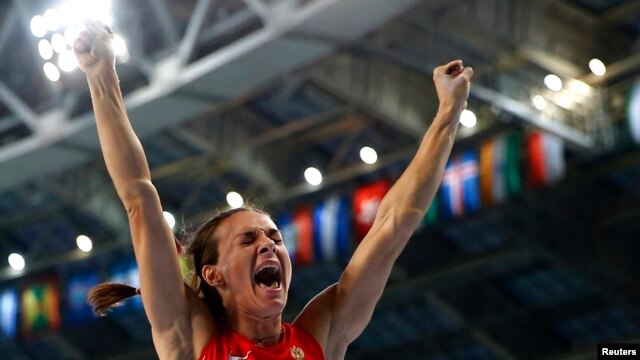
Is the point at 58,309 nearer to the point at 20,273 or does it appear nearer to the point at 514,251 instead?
the point at 20,273

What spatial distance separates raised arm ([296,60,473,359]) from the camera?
14.8 feet

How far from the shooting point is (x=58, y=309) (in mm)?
21500

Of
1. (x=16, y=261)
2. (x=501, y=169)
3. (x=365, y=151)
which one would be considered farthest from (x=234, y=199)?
(x=501, y=169)

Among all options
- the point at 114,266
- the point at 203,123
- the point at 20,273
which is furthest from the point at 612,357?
the point at 20,273

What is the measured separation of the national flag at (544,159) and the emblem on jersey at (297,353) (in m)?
12.4

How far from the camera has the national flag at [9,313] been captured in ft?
70.3

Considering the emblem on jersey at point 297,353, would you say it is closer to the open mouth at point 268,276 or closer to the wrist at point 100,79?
the open mouth at point 268,276

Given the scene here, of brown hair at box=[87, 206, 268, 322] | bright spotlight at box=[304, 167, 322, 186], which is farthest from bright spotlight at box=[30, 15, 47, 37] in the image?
brown hair at box=[87, 206, 268, 322]

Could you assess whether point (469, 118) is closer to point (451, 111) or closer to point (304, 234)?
point (304, 234)

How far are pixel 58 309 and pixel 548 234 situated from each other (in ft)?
26.1

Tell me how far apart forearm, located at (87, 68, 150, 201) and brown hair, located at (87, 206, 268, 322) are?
1.20 ft

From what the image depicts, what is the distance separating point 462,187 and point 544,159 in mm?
1180

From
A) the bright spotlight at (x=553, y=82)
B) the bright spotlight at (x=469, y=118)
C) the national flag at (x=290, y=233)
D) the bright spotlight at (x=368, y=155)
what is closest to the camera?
the bright spotlight at (x=553, y=82)

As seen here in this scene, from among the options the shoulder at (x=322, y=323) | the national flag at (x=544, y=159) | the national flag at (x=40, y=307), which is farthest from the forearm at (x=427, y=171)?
the national flag at (x=40, y=307)
